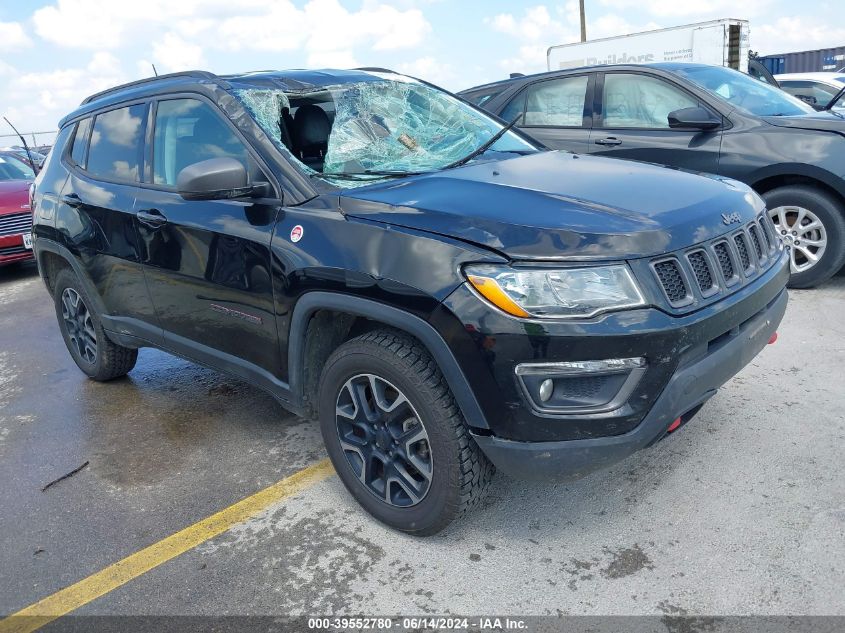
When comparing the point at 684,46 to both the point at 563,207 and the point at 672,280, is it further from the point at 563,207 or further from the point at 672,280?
the point at 672,280

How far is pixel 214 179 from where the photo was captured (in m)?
2.83

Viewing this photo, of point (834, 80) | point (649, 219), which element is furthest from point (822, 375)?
point (834, 80)

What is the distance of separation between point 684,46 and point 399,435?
48.3 feet

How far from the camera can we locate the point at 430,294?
2.35 metres

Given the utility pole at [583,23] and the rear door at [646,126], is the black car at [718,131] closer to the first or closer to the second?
the rear door at [646,126]

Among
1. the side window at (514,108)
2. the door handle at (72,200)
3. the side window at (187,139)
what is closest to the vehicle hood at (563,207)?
the side window at (187,139)

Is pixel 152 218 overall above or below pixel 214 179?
below

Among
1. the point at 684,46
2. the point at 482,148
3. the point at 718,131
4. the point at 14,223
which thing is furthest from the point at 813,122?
the point at 684,46

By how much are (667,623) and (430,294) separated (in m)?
1.26

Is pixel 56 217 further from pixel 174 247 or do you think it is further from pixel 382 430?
pixel 382 430

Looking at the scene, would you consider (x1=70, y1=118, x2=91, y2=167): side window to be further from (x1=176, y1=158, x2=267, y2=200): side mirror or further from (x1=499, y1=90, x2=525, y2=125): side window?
(x1=499, y1=90, x2=525, y2=125): side window

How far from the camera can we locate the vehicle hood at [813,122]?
5.12 meters

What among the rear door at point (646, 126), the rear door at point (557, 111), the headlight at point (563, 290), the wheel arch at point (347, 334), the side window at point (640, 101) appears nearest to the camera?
the headlight at point (563, 290)

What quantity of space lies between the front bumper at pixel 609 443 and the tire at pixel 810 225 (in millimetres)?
3202
